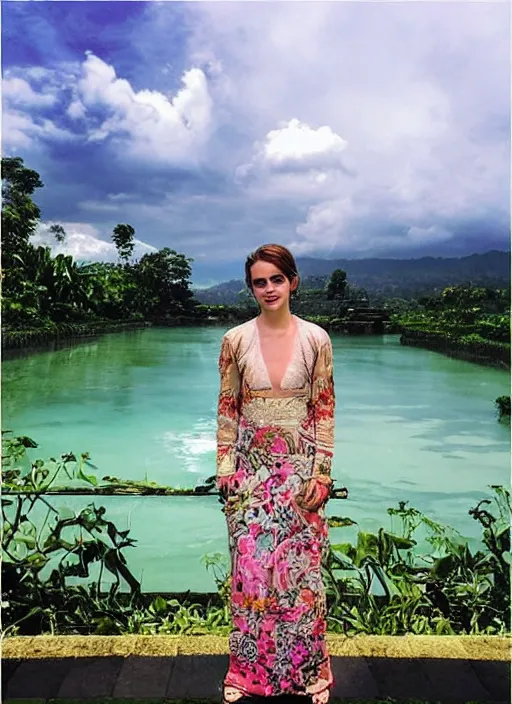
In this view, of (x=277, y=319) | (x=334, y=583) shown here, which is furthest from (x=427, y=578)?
(x=277, y=319)

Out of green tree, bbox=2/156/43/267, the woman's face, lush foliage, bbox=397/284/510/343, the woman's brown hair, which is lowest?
lush foliage, bbox=397/284/510/343

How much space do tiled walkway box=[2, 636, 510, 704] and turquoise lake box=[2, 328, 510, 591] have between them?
0.40 m

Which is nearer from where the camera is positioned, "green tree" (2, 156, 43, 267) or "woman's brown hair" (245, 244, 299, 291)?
"woman's brown hair" (245, 244, 299, 291)

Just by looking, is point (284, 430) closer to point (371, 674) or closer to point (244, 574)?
point (244, 574)

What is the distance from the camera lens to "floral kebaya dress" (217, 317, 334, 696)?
7.04 feet

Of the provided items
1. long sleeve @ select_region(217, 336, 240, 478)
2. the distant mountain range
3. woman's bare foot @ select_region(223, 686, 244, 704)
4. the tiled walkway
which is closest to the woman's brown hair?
long sleeve @ select_region(217, 336, 240, 478)

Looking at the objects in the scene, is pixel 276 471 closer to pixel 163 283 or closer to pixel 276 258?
pixel 276 258

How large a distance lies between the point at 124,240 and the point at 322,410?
156 cm

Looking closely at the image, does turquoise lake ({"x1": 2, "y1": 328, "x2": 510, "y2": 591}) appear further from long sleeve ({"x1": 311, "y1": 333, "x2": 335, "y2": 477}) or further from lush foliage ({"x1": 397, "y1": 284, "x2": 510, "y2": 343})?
long sleeve ({"x1": 311, "y1": 333, "x2": 335, "y2": 477})

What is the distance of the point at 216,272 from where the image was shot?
129 inches

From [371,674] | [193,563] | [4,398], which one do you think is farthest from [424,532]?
[4,398]

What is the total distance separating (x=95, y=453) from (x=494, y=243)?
1972mm

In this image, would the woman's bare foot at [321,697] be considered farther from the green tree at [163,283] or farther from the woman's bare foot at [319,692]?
the green tree at [163,283]

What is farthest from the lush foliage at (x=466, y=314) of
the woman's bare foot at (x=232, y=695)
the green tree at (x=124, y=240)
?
the woman's bare foot at (x=232, y=695)
